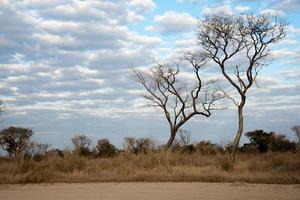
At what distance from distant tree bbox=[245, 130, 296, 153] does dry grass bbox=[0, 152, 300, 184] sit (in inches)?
666

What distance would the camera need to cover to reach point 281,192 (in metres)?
15.8

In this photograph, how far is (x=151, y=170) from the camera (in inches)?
941

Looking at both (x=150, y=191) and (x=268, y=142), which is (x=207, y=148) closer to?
(x=268, y=142)

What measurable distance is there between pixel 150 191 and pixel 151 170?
281 inches

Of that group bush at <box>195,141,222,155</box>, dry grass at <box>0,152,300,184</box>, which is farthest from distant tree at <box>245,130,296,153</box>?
dry grass at <box>0,152,300,184</box>

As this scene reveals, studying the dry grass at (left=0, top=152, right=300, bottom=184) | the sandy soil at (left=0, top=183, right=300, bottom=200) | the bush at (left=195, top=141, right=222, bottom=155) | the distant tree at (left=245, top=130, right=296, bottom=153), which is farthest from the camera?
the distant tree at (left=245, top=130, right=296, bottom=153)

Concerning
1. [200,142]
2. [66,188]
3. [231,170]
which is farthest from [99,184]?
[200,142]

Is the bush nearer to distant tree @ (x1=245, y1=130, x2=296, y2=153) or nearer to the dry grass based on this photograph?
the dry grass

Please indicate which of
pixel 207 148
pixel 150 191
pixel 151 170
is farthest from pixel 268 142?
pixel 150 191

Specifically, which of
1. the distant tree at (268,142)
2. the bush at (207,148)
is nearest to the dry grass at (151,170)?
the bush at (207,148)

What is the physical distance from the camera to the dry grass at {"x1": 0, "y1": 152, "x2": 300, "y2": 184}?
20312 millimetres

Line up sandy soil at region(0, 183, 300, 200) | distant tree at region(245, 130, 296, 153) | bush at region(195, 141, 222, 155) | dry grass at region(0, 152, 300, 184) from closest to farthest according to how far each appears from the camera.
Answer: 1. sandy soil at region(0, 183, 300, 200)
2. dry grass at region(0, 152, 300, 184)
3. bush at region(195, 141, 222, 155)
4. distant tree at region(245, 130, 296, 153)

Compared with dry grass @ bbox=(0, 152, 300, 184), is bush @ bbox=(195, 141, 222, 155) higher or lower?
higher

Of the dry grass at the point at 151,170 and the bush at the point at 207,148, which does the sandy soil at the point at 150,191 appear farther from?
the bush at the point at 207,148
